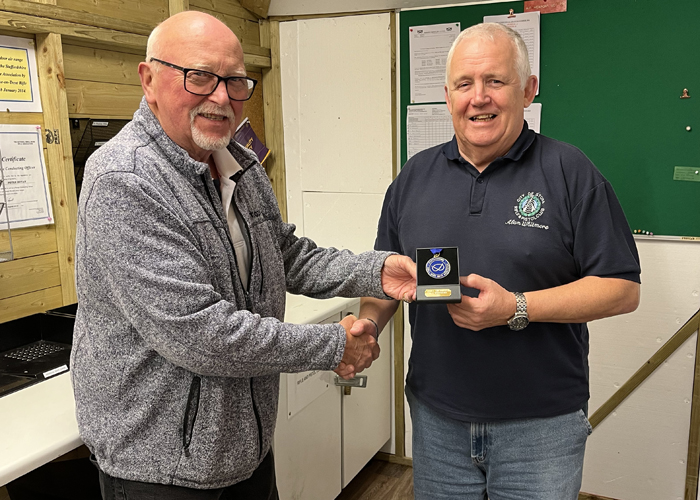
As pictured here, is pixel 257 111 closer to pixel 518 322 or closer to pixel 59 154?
pixel 59 154

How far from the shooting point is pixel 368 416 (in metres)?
2.81

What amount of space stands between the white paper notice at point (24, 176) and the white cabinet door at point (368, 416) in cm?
124

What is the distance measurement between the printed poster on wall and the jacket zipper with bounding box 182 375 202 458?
121 centimetres

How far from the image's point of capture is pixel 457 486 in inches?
59.4

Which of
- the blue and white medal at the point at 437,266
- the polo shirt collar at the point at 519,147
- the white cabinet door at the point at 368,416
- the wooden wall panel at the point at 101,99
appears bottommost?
the white cabinet door at the point at 368,416

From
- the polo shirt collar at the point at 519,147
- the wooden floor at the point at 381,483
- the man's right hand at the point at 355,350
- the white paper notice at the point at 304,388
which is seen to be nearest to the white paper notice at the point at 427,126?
the white paper notice at the point at 304,388

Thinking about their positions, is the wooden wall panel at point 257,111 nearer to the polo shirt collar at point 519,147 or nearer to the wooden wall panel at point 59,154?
the wooden wall panel at point 59,154

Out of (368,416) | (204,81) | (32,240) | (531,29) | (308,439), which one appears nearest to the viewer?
(204,81)

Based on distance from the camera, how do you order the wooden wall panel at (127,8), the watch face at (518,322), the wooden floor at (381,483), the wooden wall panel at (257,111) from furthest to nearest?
the wooden wall panel at (257,111)
the wooden floor at (381,483)
the wooden wall panel at (127,8)
the watch face at (518,322)

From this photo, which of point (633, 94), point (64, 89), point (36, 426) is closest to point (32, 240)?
point (64, 89)

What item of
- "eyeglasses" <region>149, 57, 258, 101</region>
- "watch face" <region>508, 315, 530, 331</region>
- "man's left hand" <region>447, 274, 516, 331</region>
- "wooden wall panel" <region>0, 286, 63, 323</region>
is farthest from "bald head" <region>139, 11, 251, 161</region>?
"wooden wall panel" <region>0, 286, 63, 323</region>

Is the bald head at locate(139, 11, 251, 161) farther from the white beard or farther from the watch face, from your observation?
the watch face

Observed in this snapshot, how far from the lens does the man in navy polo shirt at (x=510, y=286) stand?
53.6 inches

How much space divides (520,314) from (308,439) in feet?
4.10
